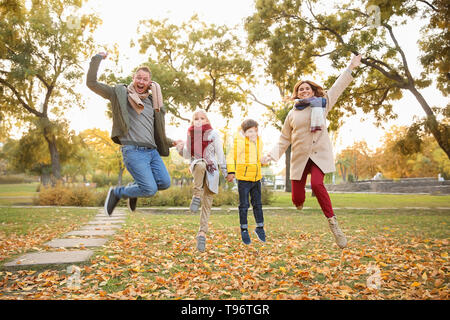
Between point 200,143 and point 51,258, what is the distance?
9.04 ft

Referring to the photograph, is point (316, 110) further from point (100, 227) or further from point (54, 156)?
point (54, 156)

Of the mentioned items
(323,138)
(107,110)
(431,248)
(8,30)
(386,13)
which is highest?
(8,30)

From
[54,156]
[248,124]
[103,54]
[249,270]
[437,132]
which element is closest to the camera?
[103,54]

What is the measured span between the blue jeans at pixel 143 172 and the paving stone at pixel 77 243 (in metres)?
2.35

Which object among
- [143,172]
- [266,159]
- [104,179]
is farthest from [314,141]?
[104,179]

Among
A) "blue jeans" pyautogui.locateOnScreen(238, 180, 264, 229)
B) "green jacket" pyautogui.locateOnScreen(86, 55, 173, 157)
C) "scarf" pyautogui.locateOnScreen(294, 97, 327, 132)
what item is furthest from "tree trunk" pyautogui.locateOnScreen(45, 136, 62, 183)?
"scarf" pyautogui.locateOnScreen(294, 97, 327, 132)

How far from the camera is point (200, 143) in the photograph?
462cm

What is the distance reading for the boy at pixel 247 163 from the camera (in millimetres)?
5023

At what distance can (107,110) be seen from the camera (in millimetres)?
16328

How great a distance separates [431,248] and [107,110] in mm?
14297

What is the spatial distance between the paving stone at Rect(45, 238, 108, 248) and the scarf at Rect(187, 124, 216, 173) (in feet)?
9.45

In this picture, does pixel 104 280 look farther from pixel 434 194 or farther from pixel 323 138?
pixel 434 194

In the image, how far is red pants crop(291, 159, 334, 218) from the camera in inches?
153
